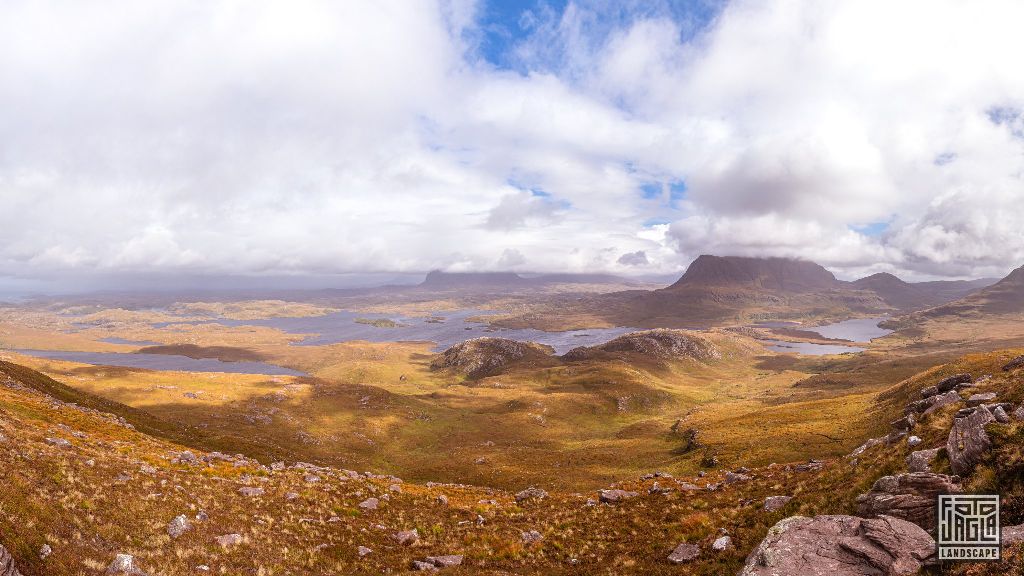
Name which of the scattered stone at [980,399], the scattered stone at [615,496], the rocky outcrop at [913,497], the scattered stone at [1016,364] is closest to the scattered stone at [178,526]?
the scattered stone at [615,496]

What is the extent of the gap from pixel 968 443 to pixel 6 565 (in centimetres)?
3186

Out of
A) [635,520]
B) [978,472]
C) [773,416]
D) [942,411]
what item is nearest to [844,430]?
[773,416]

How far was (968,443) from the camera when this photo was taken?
15836 millimetres

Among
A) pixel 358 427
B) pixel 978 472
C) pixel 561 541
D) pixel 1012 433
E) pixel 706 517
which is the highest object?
pixel 1012 433

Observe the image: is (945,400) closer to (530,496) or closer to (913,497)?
(913,497)

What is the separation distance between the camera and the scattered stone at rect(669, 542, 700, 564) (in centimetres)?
1789

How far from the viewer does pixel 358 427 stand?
94.1m

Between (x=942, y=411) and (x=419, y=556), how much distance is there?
32.6 meters

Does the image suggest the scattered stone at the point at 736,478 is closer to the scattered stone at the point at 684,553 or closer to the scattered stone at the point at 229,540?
the scattered stone at the point at 684,553

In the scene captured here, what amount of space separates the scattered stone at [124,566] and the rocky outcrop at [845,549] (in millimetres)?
20906

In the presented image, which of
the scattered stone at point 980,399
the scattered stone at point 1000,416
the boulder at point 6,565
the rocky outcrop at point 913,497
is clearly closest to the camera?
the boulder at point 6,565

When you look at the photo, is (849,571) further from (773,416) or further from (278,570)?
(773,416)

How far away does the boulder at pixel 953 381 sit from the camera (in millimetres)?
36487

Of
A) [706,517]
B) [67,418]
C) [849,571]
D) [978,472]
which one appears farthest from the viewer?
[67,418]
